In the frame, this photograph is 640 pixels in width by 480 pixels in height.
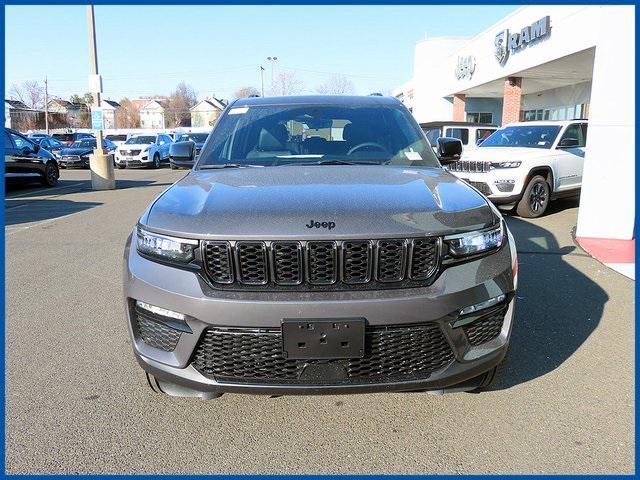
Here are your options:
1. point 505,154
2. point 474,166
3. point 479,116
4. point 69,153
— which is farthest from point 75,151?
point 479,116

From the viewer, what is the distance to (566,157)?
32.6ft

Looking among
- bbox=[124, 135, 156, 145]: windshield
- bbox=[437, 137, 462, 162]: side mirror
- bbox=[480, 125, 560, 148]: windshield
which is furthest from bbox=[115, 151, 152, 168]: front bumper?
bbox=[437, 137, 462, 162]: side mirror

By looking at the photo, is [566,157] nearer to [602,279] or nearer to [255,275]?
[602,279]

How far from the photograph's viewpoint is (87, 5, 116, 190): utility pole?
571 inches

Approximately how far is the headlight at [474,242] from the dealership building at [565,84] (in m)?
5.19

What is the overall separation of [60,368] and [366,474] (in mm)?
2268

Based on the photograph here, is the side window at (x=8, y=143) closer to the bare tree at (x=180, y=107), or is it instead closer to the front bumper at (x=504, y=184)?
the front bumper at (x=504, y=184)

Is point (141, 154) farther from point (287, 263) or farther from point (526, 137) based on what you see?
point (287, 263)

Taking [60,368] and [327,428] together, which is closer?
[327,428]

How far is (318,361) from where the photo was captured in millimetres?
2307

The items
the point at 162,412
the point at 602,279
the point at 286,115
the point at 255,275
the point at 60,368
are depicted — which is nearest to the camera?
the point at 255,275

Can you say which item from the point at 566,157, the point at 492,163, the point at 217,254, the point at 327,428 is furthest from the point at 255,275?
the point at 566,157

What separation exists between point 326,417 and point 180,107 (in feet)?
389

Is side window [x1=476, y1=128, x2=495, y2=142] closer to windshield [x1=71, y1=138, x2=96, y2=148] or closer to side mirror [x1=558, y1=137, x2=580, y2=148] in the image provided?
side mirror [x1=558, y1=137, x2=580, y2=148]
